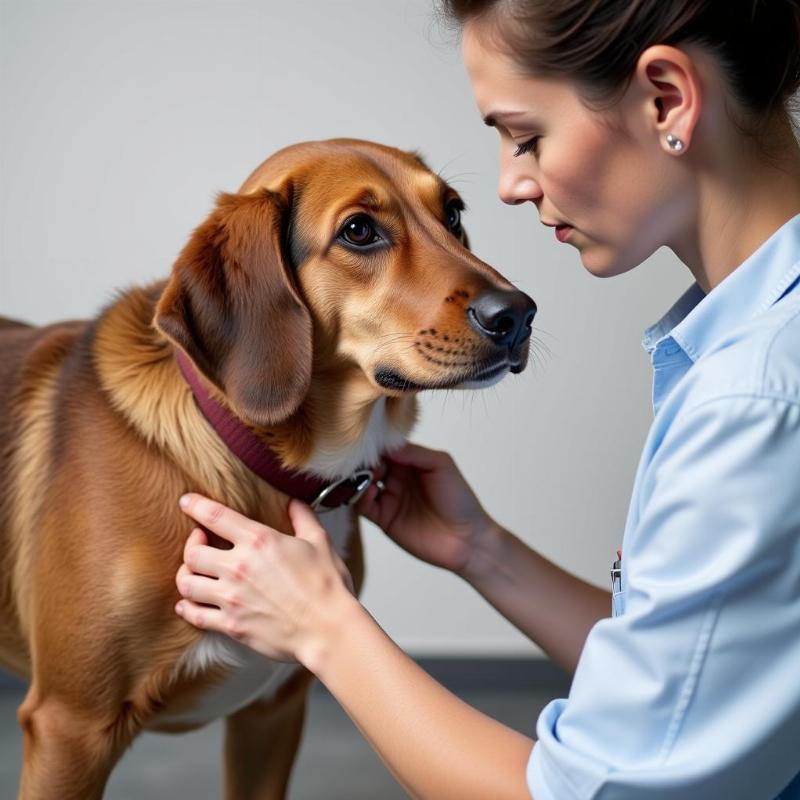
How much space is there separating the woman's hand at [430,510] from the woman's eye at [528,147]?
587 millimetres

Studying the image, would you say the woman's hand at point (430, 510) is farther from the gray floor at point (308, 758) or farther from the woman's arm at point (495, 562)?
the gray floor at point (308, 758)

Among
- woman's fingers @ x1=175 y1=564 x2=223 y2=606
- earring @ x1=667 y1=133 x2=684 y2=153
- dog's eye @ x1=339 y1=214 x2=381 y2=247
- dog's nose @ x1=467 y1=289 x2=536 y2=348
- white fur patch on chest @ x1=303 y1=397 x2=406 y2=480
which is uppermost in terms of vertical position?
earring @ x1=667 y1=133 x2=684 y2=153

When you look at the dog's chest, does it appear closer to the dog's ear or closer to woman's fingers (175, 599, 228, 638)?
woman's fingers (175, 599, 228, 638)

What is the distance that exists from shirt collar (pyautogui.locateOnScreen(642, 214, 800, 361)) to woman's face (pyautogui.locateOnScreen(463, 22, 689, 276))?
0.34 feet

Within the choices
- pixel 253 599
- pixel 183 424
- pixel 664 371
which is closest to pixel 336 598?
pixel 253 599

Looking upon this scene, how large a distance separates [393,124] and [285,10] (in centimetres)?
41

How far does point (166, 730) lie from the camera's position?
1.78m

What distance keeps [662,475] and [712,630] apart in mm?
159

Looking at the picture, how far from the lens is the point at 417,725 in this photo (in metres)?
1.22

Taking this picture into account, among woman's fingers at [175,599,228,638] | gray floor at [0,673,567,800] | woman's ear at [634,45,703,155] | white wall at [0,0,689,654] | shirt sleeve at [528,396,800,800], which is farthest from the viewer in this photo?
white wall at [0,0,689,654]

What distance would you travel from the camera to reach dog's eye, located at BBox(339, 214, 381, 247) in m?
1.59

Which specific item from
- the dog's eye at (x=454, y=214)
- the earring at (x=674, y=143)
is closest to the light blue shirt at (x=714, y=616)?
the earring at (x=674, y=143)

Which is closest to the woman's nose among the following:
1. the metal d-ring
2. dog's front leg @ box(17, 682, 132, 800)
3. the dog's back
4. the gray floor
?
the metal d-ring

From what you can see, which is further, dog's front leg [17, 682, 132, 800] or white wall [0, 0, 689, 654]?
white wall [0, 0, 689, 654]
